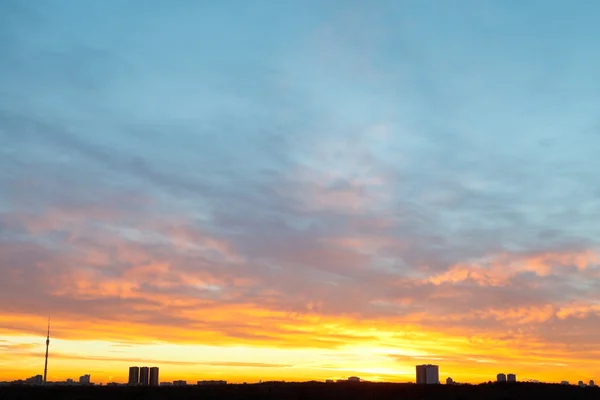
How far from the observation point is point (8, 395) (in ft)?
413

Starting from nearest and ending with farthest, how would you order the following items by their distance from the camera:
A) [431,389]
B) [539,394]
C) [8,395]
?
[539,394] → [431,389] → [8,395]

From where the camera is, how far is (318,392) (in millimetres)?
115188

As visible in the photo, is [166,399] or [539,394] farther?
[166,399]

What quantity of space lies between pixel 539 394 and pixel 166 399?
63.7 m

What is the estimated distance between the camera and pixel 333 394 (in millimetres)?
114375

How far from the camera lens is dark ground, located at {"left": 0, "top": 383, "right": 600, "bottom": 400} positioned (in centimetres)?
10662

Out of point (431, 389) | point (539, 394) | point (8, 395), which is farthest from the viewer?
point (8, 395)

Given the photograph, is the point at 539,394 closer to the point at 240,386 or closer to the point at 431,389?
the point at 431,389

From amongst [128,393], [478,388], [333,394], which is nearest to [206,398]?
[128,393]

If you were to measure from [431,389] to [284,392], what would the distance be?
26.1 m

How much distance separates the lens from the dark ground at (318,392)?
350 ft

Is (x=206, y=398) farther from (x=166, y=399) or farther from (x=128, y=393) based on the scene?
(x=128, y=393)

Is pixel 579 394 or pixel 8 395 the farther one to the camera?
pixel 8 395

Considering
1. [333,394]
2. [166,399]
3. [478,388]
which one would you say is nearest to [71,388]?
[166,399]
